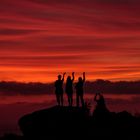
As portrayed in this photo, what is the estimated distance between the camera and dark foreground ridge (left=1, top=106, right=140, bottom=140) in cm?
5128

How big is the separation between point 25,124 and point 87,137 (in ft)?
23.9

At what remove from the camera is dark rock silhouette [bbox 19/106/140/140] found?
168ft

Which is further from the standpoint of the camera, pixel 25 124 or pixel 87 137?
pixel 25 124

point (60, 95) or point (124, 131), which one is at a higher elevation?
point (60, 95)

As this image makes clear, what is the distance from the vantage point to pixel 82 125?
51.9 m

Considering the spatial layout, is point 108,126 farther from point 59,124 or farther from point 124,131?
point 59,124

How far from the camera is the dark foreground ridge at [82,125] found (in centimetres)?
5128

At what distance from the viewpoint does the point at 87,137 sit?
51.3 metres

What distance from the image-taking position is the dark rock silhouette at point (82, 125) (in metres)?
51.3

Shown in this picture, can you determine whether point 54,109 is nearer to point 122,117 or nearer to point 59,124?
point 59,124

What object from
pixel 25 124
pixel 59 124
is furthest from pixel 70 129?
pixel 25 124

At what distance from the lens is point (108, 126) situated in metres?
51.8

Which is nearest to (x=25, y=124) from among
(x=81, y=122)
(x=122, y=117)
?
(x=81, y=122)

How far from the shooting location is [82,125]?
51.9 metres
